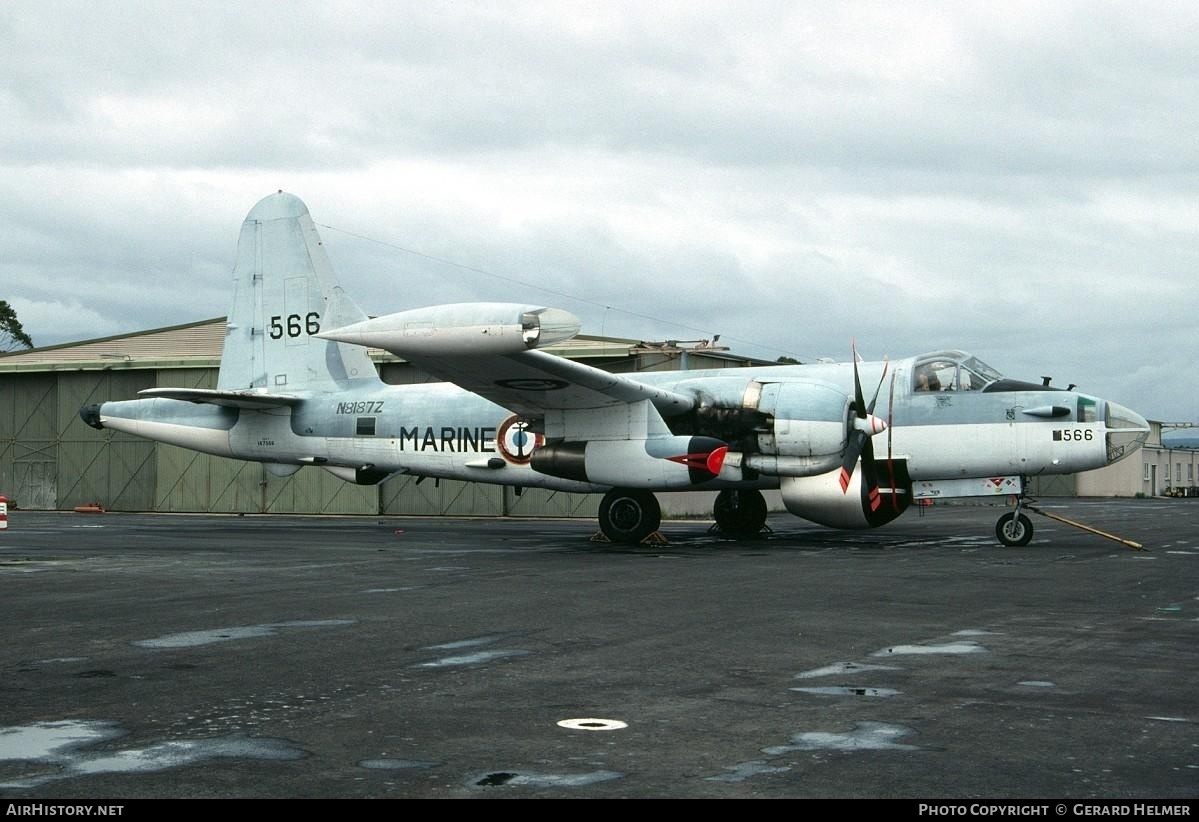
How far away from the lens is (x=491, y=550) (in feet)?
76.3

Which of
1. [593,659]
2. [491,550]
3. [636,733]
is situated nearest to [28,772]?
[636,733]

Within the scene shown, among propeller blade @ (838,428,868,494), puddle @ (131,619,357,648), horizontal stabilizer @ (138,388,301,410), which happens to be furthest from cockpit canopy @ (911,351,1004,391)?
puddle @ (131,619,357,648)

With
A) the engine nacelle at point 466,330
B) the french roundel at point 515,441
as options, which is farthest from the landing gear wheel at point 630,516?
the engine nacelle at point 466,330

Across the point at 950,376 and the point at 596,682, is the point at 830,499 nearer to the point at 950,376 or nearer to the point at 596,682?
the point at 950,376

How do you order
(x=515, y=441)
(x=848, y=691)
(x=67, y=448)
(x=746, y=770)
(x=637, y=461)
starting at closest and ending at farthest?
1. (x=746, y=770)
2. (x=848, y=691)
3. (x=637, y=461)
4. (x=515, y=441)
5. (x=67, y=448)

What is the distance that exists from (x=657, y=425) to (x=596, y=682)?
15.4 m

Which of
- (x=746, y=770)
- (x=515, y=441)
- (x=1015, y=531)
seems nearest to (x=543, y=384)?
(x=515, y=441)

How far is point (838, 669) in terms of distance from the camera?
9234 mm

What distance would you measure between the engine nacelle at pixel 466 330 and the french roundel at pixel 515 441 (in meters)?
6.74

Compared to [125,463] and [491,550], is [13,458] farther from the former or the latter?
[491,550]

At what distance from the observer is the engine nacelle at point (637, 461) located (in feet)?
75.4

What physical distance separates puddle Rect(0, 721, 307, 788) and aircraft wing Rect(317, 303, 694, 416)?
43.8ft

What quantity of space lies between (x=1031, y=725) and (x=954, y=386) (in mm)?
18709

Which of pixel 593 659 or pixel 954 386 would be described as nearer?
pixel 593 659
